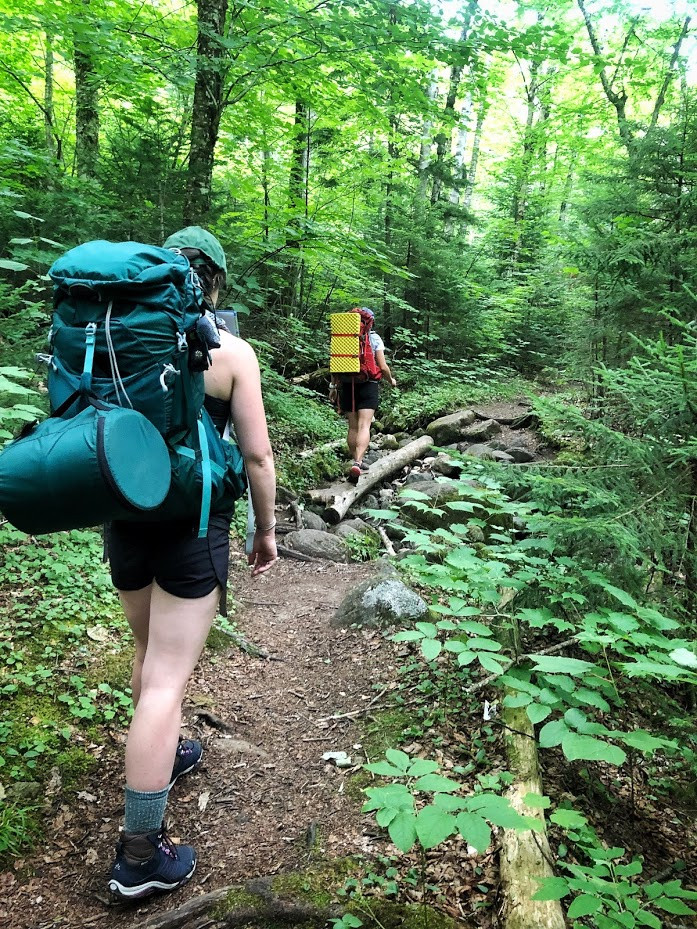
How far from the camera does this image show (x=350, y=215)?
475 inches

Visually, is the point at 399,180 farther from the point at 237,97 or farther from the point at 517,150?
the point at 517,150

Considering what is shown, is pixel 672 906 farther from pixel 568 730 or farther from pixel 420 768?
pixel 420 768

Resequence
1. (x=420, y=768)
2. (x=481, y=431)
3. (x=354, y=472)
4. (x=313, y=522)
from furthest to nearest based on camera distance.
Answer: (x=481, y=431) → (x=354, y=472) → (x=313, y=522) → (x=420, y=768)

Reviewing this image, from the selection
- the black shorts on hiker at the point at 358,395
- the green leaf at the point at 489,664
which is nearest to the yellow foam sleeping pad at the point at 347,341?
the black shorts on hiker at the point at 358,395

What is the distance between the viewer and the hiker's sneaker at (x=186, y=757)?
110 inches

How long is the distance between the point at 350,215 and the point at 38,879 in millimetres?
12265

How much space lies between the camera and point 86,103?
8.53m

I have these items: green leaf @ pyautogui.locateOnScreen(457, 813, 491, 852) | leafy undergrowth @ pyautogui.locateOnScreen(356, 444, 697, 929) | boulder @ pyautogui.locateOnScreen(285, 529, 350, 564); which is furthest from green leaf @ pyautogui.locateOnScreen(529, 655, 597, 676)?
boulder @ pyautogui.locateOnScreen(285, 529, 350, 564)

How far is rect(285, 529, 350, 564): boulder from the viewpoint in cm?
635

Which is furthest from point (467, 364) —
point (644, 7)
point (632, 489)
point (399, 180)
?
point (632, 489)

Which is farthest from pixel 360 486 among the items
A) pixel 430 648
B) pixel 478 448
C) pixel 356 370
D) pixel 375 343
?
pixel 430 648

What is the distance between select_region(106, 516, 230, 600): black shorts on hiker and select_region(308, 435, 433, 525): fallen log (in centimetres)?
473

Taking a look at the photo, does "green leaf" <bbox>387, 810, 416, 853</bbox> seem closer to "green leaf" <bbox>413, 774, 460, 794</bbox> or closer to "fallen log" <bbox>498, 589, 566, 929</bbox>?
"green leaf" <bbox>413, 774, 460, 794</bbox>

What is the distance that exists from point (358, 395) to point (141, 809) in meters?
6.41
